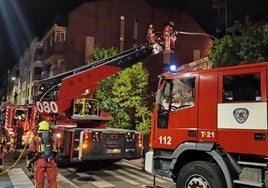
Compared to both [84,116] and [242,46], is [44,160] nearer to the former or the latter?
[84,116]

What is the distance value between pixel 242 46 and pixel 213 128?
24.1ft

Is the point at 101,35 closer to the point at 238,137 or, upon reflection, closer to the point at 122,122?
the point at 122,122

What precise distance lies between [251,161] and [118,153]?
5.97 meters

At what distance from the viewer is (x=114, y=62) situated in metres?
13.4

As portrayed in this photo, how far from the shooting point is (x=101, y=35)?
3647 cm

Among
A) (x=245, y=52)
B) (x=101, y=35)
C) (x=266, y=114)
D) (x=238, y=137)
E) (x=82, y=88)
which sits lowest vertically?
(x=238, y=137)

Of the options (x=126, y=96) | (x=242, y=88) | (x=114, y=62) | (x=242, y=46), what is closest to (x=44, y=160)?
(x=242, y=88)

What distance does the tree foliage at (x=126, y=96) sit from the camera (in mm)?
23219

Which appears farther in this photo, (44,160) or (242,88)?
(44,160)

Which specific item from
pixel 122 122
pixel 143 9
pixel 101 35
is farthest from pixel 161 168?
pixel 143 9

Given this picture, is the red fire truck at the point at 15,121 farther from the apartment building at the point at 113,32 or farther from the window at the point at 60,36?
the window at the point at 60,36

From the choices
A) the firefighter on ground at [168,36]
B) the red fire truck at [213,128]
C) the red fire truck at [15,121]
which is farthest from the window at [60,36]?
the red fire truck at [213,128]

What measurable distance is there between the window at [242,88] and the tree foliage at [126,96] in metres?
15.5

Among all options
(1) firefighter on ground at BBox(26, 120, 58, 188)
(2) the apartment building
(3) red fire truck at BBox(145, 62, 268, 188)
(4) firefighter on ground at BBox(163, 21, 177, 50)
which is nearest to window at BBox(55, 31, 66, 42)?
(2) the apartment building
